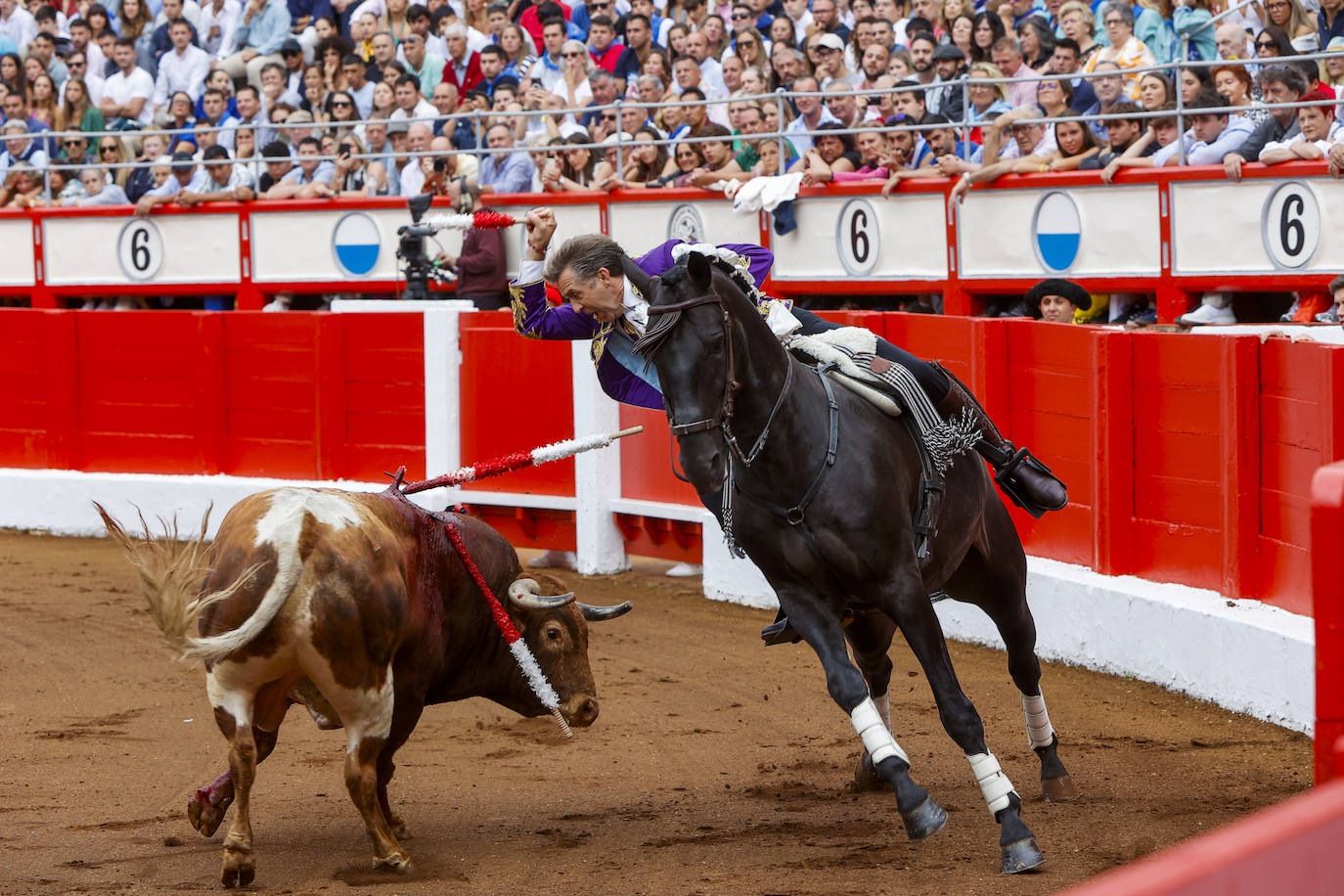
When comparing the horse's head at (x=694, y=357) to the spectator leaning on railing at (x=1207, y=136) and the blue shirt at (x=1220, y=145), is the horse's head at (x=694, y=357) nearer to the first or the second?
the spectator leaning on railing at (x=1207, y=136)

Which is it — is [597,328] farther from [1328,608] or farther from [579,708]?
[1328,608]

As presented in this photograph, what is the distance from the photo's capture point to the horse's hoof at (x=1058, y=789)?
5.51 meters

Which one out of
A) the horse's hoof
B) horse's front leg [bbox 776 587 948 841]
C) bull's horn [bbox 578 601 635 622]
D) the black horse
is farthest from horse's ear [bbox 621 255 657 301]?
the horse's hoof

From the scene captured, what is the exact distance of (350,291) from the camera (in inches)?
591

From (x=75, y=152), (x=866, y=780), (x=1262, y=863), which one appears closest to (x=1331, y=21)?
(x=866, y=780)

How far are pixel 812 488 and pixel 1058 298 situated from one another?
456cm

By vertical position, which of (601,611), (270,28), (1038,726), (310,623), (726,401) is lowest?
(1038,726)

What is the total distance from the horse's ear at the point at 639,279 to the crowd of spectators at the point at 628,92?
4.56 metres

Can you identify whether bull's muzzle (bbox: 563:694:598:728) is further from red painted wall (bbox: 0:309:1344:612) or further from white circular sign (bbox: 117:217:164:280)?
white circular sign (bbox: 117:217:164:280)

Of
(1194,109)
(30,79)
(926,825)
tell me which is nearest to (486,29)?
(30,79)

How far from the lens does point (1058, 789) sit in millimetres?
5527

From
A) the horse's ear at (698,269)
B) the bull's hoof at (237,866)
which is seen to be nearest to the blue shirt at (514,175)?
the horse's ear at (698,269)

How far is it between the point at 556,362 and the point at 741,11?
14.8 feet

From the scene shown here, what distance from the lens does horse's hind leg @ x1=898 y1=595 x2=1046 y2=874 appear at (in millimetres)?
4719
